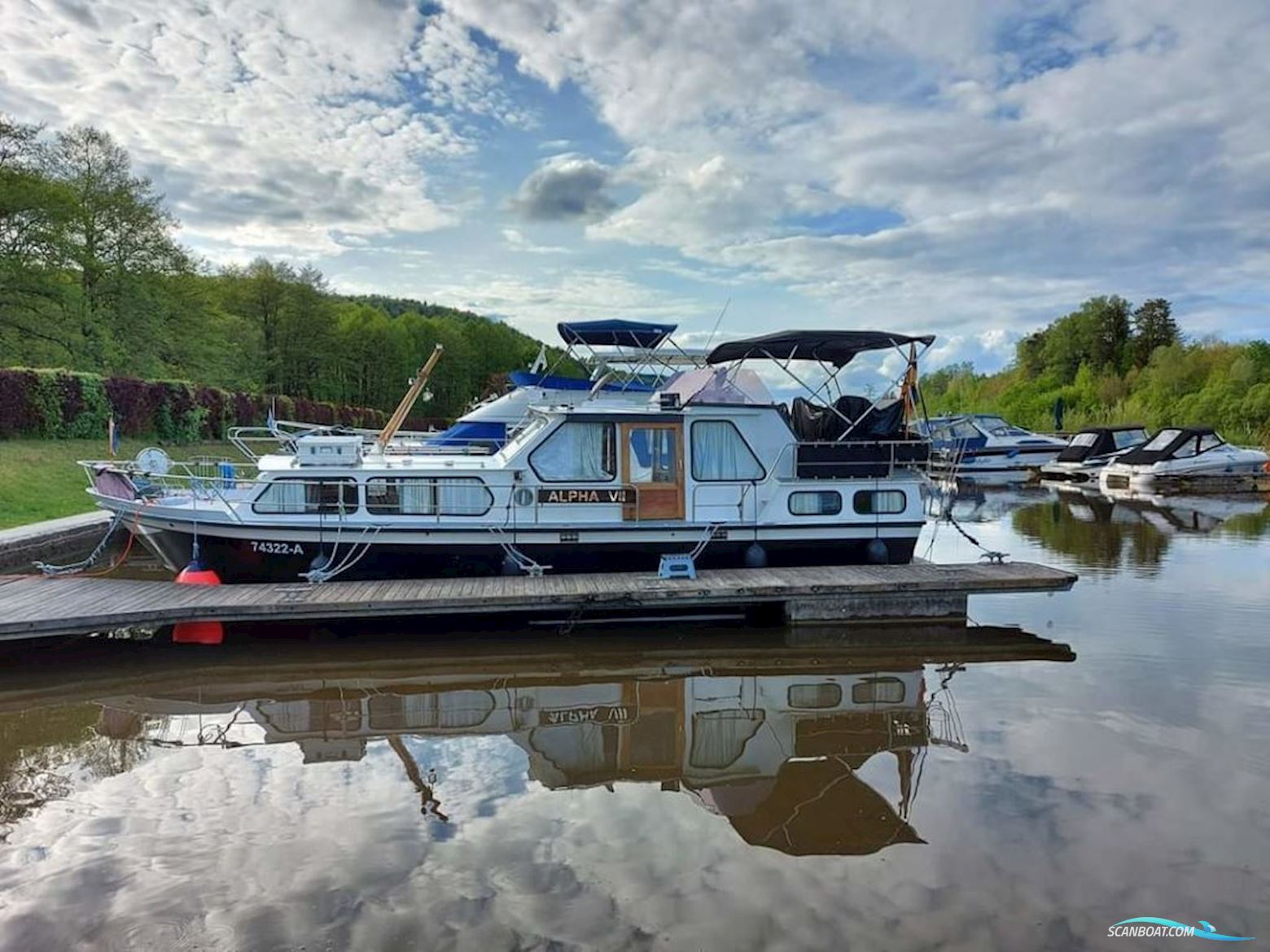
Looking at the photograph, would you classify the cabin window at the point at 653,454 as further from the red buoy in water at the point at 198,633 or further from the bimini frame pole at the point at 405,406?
the red buoy in water at the point at 198,633

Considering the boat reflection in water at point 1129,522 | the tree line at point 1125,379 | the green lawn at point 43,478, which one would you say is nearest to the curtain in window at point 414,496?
Result: the green lawn at point 43,478

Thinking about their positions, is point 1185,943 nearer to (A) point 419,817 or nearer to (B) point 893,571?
(A) point 419,817

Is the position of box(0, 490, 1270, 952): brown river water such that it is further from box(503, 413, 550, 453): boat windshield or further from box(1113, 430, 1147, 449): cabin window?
box(1113, 430, 1147, 449): cabin window

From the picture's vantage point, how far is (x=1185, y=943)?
4344mm

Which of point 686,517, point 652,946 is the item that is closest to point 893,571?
Result: point 686,517

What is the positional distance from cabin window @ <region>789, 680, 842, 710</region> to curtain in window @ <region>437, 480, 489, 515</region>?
4757mm

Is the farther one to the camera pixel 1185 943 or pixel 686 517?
pixel 686 517

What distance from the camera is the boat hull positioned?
1057cm

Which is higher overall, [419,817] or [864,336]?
[864,336]

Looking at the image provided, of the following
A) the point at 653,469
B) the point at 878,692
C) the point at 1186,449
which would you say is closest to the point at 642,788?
the point at 878,692

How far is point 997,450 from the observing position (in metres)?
33.0

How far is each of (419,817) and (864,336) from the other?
8497 millimetres

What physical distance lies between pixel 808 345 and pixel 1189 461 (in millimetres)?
23446

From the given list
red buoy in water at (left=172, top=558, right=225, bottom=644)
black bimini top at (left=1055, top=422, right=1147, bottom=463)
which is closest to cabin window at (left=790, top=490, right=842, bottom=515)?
red buoy in water at (left=172, top=558, right=225, bottom=644)
